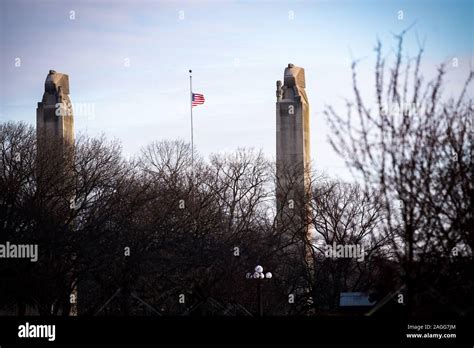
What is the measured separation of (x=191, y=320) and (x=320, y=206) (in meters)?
34.1

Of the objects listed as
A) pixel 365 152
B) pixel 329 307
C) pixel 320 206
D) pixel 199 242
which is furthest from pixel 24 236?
pixel 365 152

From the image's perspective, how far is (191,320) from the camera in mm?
17328

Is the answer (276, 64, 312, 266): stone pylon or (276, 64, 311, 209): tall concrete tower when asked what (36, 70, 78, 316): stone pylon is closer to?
(276, 64, 312, 266): stone pylon

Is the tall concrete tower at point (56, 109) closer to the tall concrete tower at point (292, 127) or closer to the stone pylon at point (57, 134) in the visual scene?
the stone pylon at point (57, 134)

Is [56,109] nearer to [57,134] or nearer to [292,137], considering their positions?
[57,134]

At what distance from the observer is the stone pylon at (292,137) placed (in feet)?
171

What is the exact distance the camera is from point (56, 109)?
4916 centimetres

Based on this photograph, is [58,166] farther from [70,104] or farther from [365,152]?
[365,152]

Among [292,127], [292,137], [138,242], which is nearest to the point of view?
[138,242]

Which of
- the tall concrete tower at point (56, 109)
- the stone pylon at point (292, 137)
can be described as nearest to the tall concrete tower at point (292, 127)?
the stone pylon at point (292, 137)

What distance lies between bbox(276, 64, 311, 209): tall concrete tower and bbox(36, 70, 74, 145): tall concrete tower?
11.3m

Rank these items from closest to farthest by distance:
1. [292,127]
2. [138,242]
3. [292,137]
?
→ [138,242] → [292,127] → [292,137]

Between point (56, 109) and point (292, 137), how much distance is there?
13.0m

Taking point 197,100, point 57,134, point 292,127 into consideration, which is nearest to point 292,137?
point 292,127
